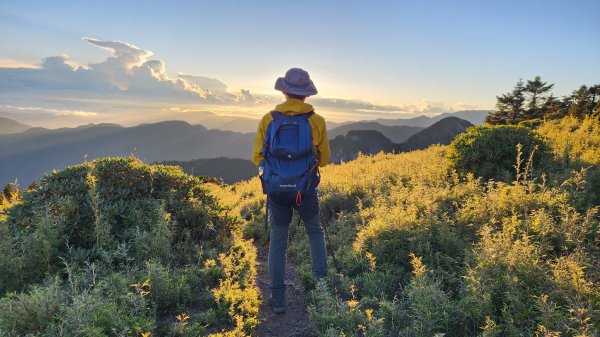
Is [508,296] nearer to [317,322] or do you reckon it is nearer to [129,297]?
[317,322]

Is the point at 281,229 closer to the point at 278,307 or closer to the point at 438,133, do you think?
the point at 278,307

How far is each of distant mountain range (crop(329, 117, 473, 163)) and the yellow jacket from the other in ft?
271

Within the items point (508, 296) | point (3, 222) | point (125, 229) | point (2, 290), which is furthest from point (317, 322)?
point (3, 222)

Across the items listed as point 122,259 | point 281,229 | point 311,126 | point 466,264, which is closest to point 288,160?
point 311,126

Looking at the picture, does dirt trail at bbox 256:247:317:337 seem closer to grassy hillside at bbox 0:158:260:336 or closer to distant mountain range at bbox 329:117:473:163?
grassy hillside at bbox 0:158:260:336

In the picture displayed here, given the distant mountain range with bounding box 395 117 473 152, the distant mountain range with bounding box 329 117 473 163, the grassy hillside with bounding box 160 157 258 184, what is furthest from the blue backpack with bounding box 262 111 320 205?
the grassy hillside with bounding box 160 157 258 184

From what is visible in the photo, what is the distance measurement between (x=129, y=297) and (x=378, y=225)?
3964 mm

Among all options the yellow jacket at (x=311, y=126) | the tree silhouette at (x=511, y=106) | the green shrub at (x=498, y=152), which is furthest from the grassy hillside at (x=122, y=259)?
the tree silhouette at (x=511, y=106)

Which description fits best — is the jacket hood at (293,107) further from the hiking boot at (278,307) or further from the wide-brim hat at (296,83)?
the hiking boot at (278,307)

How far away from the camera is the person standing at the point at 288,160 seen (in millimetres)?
4711

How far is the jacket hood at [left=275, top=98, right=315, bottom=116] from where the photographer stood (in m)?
4.83

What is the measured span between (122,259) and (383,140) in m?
134

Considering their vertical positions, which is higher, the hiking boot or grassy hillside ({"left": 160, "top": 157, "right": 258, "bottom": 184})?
the hiking boot

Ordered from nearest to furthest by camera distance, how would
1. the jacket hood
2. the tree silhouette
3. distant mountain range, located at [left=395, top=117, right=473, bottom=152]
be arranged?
the jacket hood → the tree silhouette → distant mountain range, located at [left=395, top=117, right=473, bottom=152]
